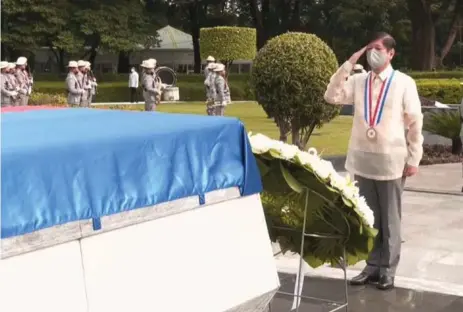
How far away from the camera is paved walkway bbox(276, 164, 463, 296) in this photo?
6.39 m

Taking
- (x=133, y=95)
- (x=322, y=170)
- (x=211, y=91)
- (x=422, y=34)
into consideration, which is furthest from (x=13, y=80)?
(x=422, y=34)

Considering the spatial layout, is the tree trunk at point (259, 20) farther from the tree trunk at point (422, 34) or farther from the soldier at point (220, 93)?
the soldier at point (220, 93)

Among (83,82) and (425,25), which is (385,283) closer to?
(83,82)

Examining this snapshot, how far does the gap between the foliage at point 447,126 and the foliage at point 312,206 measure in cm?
1077

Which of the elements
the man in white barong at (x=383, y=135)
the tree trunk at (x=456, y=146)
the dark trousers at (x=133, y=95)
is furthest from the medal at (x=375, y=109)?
the dark trousers at (x=133, y=95)

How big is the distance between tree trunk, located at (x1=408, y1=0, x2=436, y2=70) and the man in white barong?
39.2 m

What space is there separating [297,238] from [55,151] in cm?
236

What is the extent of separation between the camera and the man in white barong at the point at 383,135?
579cm

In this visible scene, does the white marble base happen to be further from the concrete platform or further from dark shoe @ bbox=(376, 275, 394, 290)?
the concrete platform

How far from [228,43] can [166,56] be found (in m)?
21.6

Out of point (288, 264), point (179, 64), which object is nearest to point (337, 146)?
point (288, 264)

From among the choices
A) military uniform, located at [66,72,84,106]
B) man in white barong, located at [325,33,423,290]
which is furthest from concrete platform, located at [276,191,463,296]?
military uniform, located at [66,72,84,106]

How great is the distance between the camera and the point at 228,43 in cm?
3594

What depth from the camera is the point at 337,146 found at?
54.5 ft
